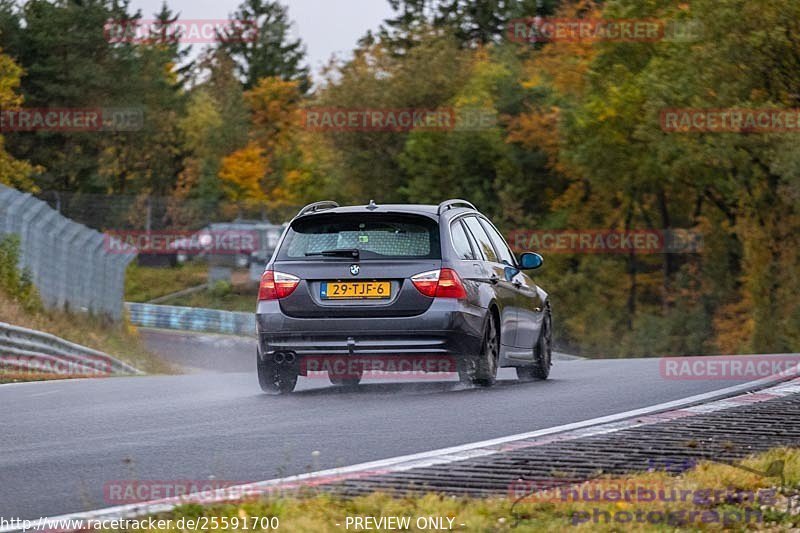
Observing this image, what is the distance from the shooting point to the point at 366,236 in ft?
43.0

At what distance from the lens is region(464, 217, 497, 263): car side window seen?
14305 mm

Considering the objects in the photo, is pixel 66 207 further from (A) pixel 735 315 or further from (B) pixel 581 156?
(A) pixel 735 315

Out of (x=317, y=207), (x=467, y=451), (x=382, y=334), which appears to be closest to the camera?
(x=467, y=451)

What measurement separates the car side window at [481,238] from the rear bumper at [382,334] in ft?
4.82


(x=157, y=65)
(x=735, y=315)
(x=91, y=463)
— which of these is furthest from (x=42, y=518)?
(x=157, y=65)

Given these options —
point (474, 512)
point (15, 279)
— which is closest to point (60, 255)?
point (15, 279)

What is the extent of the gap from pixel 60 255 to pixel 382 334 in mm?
19668

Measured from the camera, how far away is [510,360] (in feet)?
47.4

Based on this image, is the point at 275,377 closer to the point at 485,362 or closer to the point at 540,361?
the point at 485,362

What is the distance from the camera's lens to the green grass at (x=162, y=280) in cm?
7919

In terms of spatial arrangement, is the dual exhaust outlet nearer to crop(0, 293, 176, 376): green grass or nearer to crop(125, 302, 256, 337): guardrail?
crop(0, 293, 176, 376): green grass

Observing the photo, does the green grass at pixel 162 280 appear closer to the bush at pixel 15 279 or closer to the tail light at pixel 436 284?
the bush at pixel 15 279

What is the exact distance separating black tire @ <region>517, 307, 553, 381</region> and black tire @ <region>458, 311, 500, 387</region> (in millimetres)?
1881

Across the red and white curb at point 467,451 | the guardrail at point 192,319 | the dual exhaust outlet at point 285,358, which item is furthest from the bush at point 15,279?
the guardrail at point 192,319
